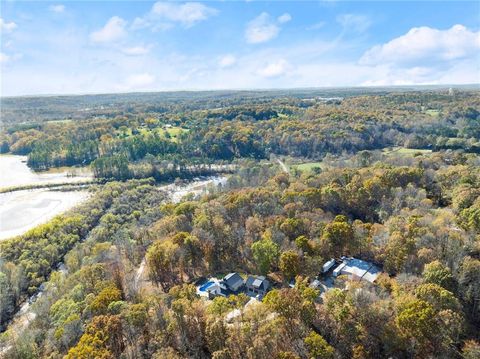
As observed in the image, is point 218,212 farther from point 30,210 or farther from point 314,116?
point 314,116

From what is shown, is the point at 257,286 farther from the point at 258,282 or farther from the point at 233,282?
the point at 233,282

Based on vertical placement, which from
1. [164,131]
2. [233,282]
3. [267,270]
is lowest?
[233,282]

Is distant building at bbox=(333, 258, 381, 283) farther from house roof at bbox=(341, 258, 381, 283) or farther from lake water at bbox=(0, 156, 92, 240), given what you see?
lake water at bbox=(0, 156, 92, 240)

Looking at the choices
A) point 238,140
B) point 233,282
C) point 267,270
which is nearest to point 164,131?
point 238,140

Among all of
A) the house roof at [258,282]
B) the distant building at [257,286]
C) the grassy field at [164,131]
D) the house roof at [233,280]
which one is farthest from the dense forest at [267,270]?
the grassy field at [164,131]

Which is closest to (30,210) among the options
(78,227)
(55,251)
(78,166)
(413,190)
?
(78,227)

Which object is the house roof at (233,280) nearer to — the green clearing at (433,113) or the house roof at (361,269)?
the house roof at (361,269)
